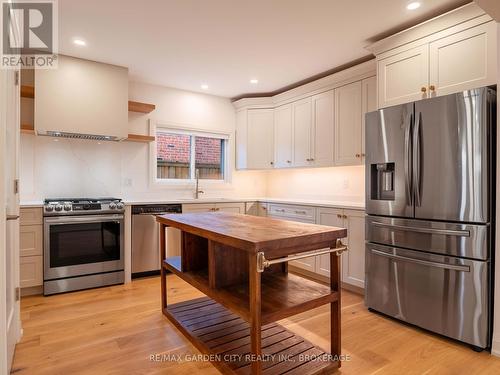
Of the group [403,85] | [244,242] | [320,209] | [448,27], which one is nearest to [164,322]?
[244,242]

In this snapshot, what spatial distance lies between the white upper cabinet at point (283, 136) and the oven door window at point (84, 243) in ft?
7.70

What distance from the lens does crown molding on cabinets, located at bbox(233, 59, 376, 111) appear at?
326 cm

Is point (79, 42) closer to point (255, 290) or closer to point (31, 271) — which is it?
point (31, 271)

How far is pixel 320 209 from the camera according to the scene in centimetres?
342

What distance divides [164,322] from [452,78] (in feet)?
9.89

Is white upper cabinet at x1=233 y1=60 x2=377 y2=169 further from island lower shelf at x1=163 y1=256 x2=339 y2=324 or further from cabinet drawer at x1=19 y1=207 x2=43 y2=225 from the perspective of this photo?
cabinet drawer at x1=19 y1=207 x2=43 y2=225

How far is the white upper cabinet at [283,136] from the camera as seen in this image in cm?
427

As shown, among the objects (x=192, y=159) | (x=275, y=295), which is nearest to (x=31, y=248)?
(x=192, y=159)

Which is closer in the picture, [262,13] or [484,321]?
[484,321]

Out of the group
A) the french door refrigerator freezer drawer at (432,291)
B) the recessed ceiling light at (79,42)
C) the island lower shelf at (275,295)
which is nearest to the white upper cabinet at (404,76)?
the french door refrigerator freezer drawer at (432,291)

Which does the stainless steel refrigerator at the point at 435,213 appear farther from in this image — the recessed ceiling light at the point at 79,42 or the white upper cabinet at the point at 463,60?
the recessed ceiling light at the point at 79,42

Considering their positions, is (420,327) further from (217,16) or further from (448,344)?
(217,16)

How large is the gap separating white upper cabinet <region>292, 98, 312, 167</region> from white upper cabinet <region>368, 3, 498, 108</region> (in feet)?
3.97

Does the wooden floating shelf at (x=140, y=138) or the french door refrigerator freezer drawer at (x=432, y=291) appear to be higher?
the wooden floating shelf at (x=140, y=138)
